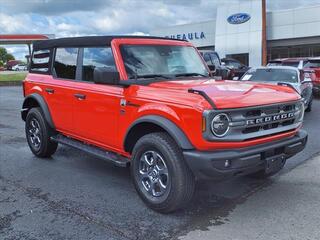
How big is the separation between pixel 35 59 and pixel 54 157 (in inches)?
68.9

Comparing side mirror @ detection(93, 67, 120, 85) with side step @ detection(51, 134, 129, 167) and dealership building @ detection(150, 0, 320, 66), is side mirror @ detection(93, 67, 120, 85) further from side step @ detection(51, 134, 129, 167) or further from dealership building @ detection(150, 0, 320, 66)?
dealership building @ detection(150, 0, 320, 66)

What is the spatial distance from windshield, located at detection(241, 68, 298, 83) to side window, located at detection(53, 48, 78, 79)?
704 centimetres

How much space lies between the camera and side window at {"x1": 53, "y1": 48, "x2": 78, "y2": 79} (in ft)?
21.2

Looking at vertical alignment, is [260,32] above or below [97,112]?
above

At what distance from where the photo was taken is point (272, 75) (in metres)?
12.8

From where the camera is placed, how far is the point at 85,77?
615 cm

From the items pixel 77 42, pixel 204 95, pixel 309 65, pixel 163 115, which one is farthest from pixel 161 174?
pixel 309 65

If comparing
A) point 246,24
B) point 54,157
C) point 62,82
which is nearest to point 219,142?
point 62,82

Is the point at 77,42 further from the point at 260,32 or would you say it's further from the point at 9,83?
the point at 260,32

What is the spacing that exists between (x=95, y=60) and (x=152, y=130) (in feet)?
5.03

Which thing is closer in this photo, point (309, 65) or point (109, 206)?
point (109, 206)

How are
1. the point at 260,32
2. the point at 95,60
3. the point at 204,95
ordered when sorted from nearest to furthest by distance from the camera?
the point at 204,95 < the point at 95,60 < the point at 260,32

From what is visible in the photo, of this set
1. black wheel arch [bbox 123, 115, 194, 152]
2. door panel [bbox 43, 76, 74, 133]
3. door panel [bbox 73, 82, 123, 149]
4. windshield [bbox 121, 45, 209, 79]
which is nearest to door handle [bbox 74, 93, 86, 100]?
door panel [bbox 73, 82, 123, 149]

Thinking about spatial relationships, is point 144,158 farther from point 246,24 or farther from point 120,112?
point 246,24
